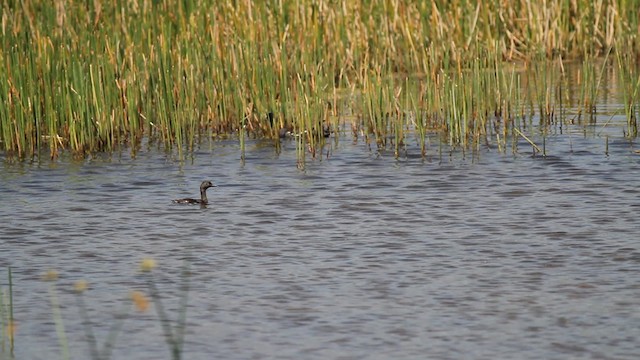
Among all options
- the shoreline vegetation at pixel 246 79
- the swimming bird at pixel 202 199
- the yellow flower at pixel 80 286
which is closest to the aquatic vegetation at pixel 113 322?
the yellow flower at pixel 80 286

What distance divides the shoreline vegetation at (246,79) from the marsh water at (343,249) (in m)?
0.28

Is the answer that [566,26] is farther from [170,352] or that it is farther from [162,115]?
[170,352]

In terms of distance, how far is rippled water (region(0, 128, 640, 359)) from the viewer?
572 centimetres

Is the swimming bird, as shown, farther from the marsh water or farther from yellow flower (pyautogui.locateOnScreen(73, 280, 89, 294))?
yellow flower (pyautogui.locateOnScreen(73, 280, 89, 294))

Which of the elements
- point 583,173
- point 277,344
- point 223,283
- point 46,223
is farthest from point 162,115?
point 277,344

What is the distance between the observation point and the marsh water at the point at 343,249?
226 inches

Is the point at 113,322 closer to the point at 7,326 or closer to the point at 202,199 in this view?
the point at 7,326

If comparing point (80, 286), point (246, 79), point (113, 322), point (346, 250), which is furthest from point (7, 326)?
point (246, 79)

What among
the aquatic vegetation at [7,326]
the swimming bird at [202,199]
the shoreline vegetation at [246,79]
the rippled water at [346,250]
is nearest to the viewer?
the aquatic vegetation at [7,326]

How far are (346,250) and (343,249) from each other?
0.11 ft

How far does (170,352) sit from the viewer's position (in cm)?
555

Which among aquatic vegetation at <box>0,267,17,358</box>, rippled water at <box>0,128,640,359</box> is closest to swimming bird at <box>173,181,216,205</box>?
rippled water at <box>0,128,640,359</box>

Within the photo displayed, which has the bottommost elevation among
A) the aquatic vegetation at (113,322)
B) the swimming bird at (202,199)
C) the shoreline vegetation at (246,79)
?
the aquatic vegetation at (113,322)

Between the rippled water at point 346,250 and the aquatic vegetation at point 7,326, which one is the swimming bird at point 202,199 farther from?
the aquatic vegetation at point 7,326
